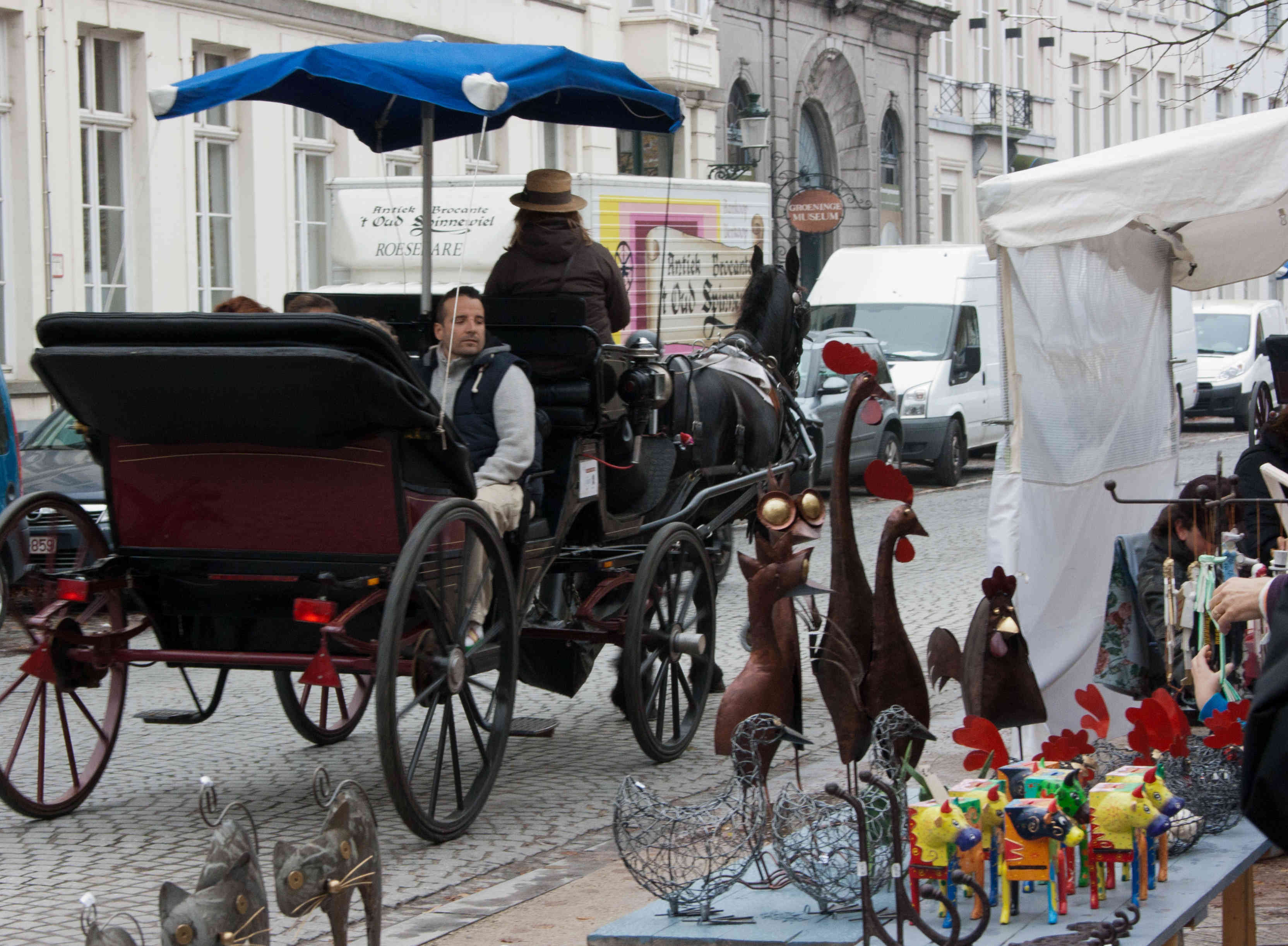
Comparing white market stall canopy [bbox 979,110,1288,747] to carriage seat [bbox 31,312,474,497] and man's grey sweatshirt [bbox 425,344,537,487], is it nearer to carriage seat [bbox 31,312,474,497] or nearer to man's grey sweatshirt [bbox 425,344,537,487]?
man's grey sweatshirt [bbox 425,344,537,487]

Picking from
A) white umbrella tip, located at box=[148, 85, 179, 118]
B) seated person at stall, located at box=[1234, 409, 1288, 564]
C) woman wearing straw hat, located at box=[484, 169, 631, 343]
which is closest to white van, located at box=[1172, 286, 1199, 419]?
seated person at stall, located at box=[1234, 409, 1288, 564]

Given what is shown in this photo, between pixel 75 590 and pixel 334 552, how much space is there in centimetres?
90

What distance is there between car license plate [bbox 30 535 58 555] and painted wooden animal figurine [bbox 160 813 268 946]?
3230 millimetres

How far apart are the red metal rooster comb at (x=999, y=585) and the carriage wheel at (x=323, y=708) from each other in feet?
9.30

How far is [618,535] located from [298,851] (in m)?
4.41

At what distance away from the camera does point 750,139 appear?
29.3 metres

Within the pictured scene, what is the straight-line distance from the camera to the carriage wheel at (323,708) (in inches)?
280

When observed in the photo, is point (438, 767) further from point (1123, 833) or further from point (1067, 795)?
point (1123, 833)

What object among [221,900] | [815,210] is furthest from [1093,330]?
[815,210]

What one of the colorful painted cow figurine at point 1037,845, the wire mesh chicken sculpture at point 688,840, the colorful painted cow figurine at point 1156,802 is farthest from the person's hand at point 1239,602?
the wire mesh chicken sculpture at point 688,840

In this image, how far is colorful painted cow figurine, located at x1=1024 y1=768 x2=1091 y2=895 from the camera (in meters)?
3.91

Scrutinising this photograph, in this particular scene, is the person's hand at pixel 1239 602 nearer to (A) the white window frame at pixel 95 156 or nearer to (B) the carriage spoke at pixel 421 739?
(B) the carriage spoke at pixel 421 739

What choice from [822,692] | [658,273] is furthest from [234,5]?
[822,692]

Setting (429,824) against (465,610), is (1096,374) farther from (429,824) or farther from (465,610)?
(429,824)
